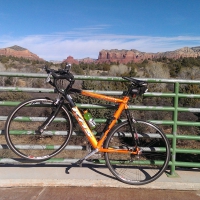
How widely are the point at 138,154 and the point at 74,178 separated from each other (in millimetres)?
891

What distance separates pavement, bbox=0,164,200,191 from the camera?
3625 millimetres

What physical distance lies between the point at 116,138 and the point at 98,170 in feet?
1.69

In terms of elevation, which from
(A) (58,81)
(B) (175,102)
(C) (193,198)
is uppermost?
(A) (58,81)

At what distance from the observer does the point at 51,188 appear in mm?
3568

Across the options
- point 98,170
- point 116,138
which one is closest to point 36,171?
point 98,170

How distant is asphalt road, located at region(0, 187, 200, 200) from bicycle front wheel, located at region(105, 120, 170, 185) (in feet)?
0.63

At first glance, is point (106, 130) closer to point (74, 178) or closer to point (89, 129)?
point (89, 129)

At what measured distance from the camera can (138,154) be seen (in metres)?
3.67

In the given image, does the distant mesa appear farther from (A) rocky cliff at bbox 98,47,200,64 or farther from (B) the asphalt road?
(B) the asphalt road

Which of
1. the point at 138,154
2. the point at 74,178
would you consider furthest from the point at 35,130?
the point at 138,154

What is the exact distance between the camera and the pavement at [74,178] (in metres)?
3.62

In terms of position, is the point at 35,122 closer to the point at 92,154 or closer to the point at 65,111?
the point at 65,111

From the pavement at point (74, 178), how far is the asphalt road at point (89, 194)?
72 mm

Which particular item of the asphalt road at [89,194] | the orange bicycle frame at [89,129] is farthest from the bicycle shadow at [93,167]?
the orange bicycle frame at [89,129]
